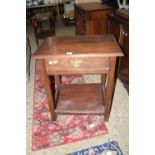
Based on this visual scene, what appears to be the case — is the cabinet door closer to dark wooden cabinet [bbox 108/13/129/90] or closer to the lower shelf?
dark wooden cabinet [bbox 108/13/129/90]

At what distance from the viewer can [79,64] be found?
1.32m

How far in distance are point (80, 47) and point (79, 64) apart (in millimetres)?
139

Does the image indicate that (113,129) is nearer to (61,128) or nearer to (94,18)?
(61,128)

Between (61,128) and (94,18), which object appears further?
(94,18)

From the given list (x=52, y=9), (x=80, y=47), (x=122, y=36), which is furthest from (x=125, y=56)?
(x=52, y=9)

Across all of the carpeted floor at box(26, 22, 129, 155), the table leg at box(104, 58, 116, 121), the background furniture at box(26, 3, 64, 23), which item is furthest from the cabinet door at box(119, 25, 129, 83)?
the background furniture at box(26, 3, 64, 23)

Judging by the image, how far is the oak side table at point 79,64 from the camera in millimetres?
1281

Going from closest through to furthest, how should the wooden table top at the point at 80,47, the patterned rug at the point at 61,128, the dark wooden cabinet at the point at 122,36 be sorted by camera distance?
1. the wooden table top at the point at 80,47
2. the patterned rug at the point at 61,128
3. the dark wooden cabinet at the point at 122,36

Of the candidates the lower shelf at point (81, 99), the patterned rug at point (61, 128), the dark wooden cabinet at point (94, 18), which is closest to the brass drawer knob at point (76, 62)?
the lower shelf at point (81, 99)

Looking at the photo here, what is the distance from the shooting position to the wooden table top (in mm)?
1266

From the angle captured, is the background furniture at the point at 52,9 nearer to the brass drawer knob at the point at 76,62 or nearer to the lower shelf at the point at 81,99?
the lower shelf at the point at 81,99

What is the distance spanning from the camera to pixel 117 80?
Result: 89.0 inches

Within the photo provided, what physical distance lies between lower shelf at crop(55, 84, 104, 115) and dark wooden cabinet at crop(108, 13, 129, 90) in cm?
34

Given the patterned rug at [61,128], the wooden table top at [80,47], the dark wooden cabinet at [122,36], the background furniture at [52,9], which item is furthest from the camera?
the background furniture at [52,9]
